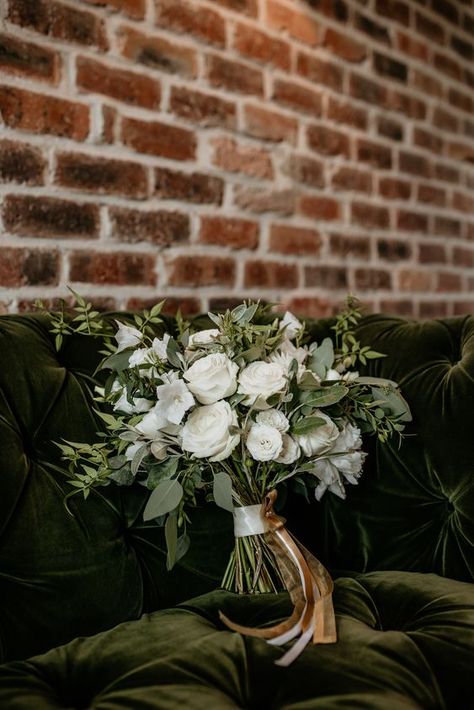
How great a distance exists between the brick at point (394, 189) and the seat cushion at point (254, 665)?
4.63 ft

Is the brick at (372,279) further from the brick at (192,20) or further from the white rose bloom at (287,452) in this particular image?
the white rose bloom at (287,452)

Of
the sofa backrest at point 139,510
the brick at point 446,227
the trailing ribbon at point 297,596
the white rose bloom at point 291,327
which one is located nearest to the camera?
the trailing ribbon at point 297,596

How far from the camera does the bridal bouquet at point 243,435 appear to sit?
36.5 inches

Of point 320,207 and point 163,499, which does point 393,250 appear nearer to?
point 320,207

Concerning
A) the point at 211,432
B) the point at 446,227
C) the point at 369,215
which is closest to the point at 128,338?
the point at 211,432

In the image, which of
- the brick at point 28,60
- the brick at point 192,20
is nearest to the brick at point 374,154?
the brick at point 192,20

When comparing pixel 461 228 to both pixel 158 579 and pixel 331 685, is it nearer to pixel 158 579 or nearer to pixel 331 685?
pixel 158 579

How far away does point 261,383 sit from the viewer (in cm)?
94

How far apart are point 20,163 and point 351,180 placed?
3.33 feet

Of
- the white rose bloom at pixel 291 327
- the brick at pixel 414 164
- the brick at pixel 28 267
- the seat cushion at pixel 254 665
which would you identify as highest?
the brick at pixel 414 164

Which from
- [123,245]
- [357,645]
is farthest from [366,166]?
[357,645]

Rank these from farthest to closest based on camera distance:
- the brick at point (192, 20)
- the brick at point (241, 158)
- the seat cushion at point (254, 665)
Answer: the brick at point (241, 158)
the brick at point (192, 20)
the seat cushion at point (254, 665)

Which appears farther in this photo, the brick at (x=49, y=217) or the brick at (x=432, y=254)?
the brick at (x=432, y=254)

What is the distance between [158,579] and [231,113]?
1.10 metres
